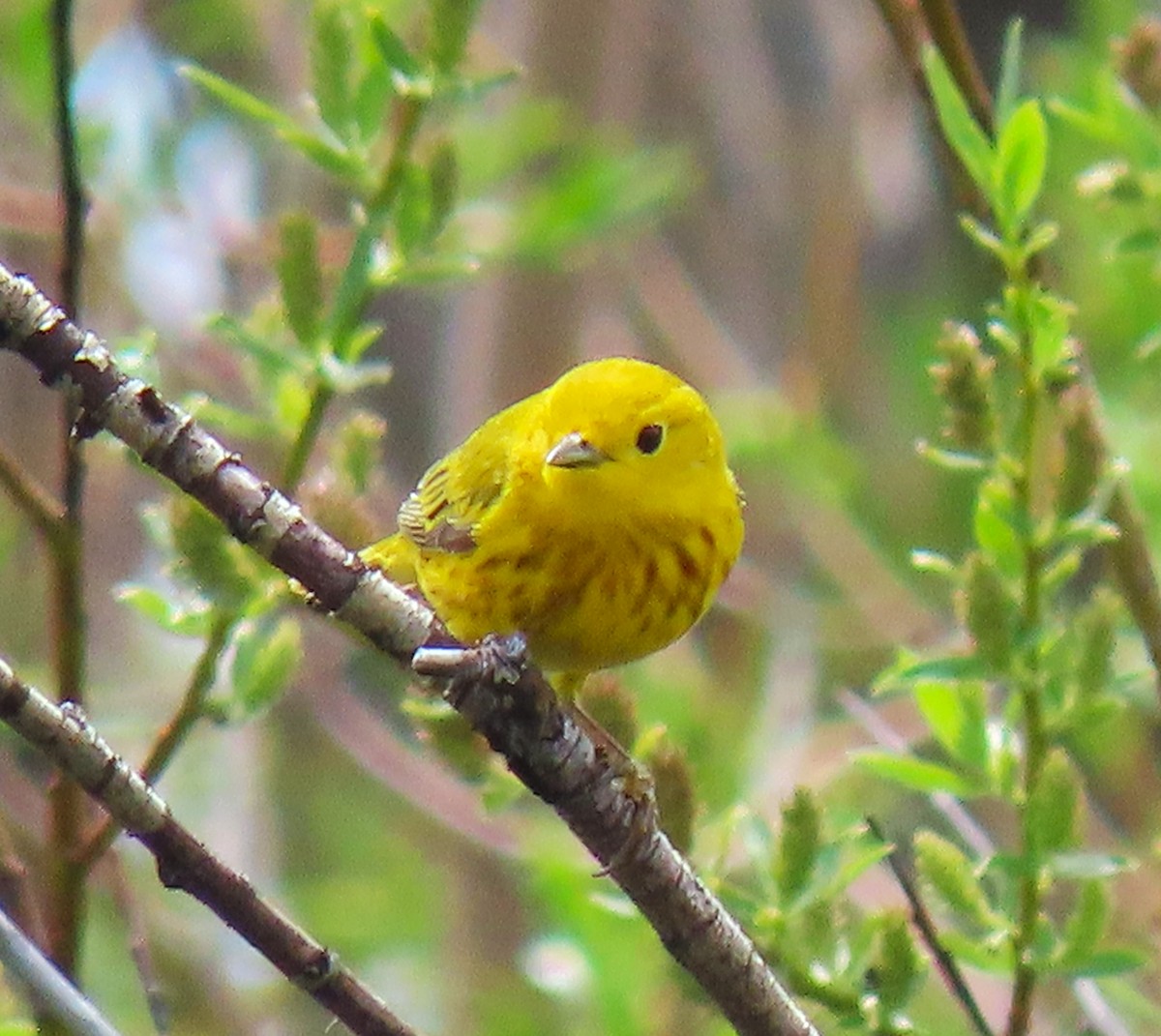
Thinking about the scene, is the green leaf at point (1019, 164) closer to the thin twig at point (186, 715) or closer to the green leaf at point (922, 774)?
the green leaf at point (922, 774)

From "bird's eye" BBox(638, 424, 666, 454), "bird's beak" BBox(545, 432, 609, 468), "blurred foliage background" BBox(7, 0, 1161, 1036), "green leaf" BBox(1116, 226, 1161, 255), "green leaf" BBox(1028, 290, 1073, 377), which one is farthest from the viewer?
"blurred foliage background" BBox(7, 0, 1161, 1036)

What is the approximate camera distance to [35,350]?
51.7 inches

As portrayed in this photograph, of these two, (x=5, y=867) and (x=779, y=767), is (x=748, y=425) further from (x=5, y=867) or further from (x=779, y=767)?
(x=5, y=867)

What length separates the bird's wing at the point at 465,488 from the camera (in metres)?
2.68

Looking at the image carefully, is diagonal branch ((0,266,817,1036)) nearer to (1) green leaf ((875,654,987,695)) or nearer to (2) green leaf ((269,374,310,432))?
(1) green leaf ((875,654,987,695))

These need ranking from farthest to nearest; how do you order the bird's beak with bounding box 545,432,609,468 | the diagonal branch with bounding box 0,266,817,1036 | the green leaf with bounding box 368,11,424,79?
the bird's beak with bounding box 545,432,609,468 → the green leaf with bounding box 368,11,424,79 → the diagonal branch with bounding box 0,266,817,1036

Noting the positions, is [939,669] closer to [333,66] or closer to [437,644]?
[437,644]

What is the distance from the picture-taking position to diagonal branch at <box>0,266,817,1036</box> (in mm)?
1349

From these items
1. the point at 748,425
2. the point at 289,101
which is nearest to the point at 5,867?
the point at 748,425

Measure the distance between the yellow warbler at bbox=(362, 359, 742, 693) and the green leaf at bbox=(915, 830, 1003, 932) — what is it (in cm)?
74

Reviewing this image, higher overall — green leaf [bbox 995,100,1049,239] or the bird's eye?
the bird's eye

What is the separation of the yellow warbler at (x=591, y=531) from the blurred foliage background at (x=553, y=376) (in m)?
0.31

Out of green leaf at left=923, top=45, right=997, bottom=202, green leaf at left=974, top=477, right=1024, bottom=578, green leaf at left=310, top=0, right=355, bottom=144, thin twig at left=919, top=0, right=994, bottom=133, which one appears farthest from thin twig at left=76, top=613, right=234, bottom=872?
thin twig at left=919, top=0, right=994, bottom=133

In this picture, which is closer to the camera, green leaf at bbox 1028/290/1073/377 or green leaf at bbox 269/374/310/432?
green leaf at bbox 1028/290/1073/377
